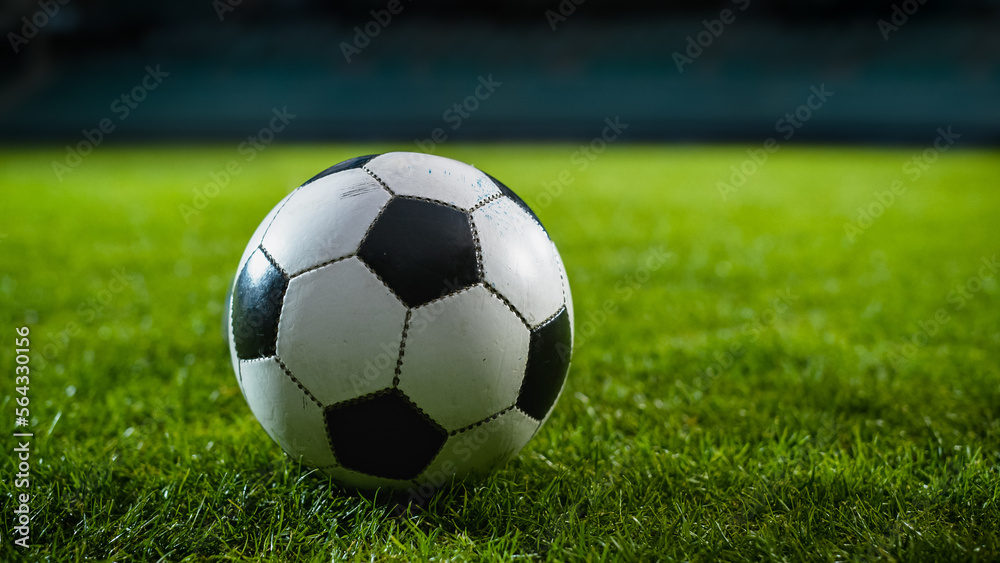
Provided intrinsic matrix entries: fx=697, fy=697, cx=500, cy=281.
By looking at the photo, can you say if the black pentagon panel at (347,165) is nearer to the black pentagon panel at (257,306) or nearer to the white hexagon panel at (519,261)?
the black pentagon panel at (257,306)

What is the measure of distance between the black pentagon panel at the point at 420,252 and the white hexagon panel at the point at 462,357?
0.14 feet

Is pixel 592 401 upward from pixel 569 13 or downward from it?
upward

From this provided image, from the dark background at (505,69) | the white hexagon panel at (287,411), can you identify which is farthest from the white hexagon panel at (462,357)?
the dark background at (505,69)

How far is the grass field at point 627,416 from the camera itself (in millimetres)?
1910

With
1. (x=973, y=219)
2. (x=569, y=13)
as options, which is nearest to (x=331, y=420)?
(x=973, y=219)

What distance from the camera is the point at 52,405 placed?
281cm

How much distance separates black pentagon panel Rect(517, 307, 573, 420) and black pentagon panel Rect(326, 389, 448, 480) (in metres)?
0.27

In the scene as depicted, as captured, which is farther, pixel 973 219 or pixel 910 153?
pixel 910 153

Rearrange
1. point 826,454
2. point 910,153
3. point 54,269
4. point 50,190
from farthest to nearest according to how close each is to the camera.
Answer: point 910,153
point 50,190
point 54,269
point 826,454

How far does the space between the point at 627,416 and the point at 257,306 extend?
1.52 metres

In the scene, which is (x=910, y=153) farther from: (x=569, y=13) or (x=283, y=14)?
(x=283, y=14)

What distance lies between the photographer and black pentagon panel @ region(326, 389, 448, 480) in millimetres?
1847

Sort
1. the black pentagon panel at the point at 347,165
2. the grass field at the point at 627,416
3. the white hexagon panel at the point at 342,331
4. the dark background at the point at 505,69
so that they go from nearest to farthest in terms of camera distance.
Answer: the white hexagon panel at the point at 342,331
the grass field at the point at 627,416
the black pentagon panel at the point at 347,165
the dark background at the point at 505,69

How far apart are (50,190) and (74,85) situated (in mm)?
17592
